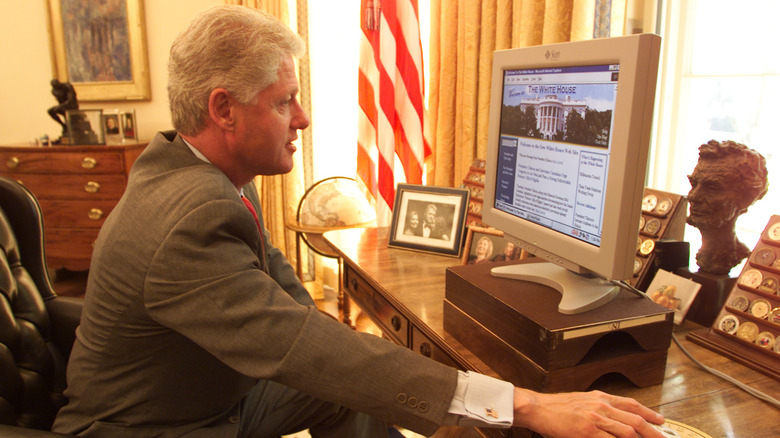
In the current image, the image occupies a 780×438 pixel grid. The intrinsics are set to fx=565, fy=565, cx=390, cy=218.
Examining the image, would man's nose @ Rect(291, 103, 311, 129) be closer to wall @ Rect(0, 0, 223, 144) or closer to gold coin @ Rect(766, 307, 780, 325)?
gold coin @ Rect(766, 307, 780, 325)

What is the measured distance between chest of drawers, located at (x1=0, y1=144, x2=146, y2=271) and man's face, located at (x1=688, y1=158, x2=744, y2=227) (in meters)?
3.46

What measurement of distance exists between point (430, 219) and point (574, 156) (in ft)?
2.70

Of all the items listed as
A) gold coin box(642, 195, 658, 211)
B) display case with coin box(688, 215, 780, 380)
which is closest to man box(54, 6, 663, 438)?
display case with coin box(688, 215, 780, 380)

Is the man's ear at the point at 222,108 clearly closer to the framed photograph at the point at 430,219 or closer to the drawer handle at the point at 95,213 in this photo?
the framed photograph at the point at 430,219

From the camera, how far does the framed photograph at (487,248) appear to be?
1592 millimetres

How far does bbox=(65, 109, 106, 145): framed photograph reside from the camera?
12.5ft

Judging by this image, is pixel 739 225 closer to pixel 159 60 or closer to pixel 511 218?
pixel 511 218

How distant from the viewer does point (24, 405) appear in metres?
1.23

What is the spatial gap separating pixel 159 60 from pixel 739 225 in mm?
3803

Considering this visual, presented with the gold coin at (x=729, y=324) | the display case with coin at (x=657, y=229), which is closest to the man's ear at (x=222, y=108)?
the display case with coin at (x=657, y=229)

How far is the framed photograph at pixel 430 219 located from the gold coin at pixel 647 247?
1.87 ft

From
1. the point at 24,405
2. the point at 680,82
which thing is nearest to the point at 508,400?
the point at 24,405

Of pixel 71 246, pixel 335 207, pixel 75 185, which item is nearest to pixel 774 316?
pixel 335 207

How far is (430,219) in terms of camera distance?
1871 millimetres
